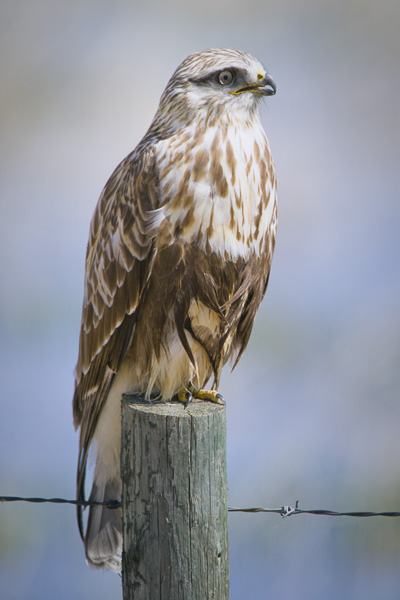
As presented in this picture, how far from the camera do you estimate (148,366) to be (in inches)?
82.4

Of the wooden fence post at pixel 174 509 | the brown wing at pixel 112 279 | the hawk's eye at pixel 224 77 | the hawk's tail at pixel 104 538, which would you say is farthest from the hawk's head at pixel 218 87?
the hawk's tail at pixel 104 538

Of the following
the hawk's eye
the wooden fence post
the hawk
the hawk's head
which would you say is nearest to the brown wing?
the hawk

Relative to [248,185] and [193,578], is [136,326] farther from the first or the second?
[193,578]

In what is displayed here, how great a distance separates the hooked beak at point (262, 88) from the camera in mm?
2072

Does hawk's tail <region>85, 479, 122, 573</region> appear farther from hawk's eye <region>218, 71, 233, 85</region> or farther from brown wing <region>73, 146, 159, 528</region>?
hawk's eye <region>218, 71, 233, 85</region>

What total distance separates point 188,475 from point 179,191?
2.54 feet

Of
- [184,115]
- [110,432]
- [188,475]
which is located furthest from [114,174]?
[188,475]

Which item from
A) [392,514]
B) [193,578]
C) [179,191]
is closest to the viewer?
[193,578]

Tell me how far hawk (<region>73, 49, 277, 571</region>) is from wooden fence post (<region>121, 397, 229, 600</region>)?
0.45 m

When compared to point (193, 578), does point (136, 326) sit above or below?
above

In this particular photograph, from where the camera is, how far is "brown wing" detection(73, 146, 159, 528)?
6.45 ft

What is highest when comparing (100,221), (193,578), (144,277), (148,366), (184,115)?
(184,115)

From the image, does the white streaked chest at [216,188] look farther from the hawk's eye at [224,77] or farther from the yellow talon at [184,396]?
the yellow talon at [184,396]

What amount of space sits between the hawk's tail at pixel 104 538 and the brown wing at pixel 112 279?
89mm
